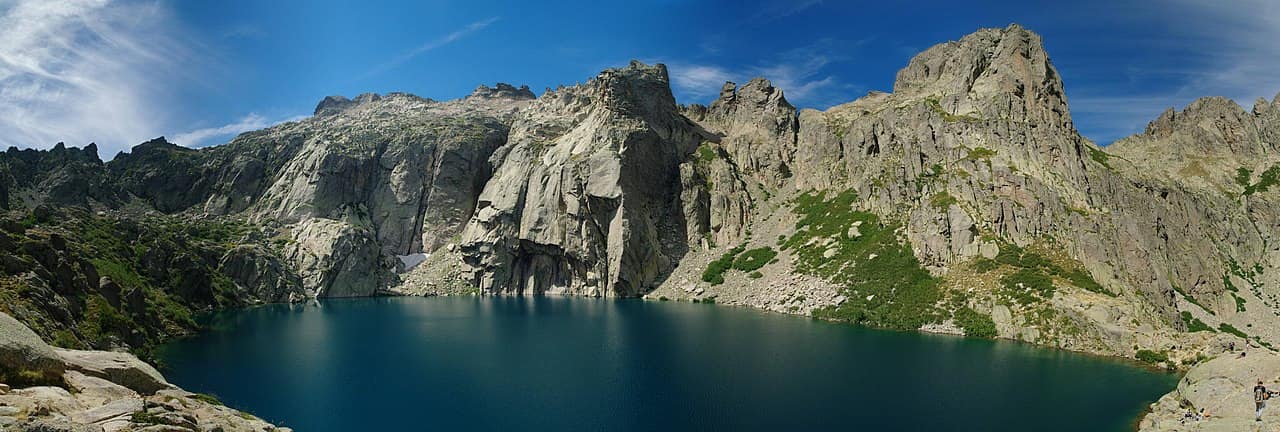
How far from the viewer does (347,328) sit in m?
80.6

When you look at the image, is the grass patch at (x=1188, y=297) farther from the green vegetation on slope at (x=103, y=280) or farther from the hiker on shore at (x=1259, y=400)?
the green vegetation on slope at (x=103, y=280)

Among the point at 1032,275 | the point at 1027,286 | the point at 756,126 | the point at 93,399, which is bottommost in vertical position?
the point at 93,399

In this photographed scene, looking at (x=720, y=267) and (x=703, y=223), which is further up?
(x=703, y=223)

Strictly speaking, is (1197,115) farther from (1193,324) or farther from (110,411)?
(110,411)

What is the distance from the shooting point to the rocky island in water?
1991 inches

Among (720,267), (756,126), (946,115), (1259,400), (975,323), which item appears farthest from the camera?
(756,126)

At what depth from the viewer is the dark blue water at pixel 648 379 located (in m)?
40.5

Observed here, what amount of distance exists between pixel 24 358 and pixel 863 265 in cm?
9557

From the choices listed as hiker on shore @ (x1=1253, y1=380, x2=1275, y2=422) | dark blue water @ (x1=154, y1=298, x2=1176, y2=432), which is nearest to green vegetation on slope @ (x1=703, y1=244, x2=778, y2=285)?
dark blue water @ (x1=154, y1=298, x2=1176, y2=432)

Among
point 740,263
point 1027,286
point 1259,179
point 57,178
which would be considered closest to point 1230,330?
point 1027,286

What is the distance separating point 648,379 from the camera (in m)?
51.2

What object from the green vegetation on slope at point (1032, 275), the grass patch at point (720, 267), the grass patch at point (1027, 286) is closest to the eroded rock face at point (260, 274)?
the grass patch at point (720, 267)

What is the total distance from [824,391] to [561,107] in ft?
460

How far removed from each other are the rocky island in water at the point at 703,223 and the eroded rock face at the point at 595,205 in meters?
0.71
